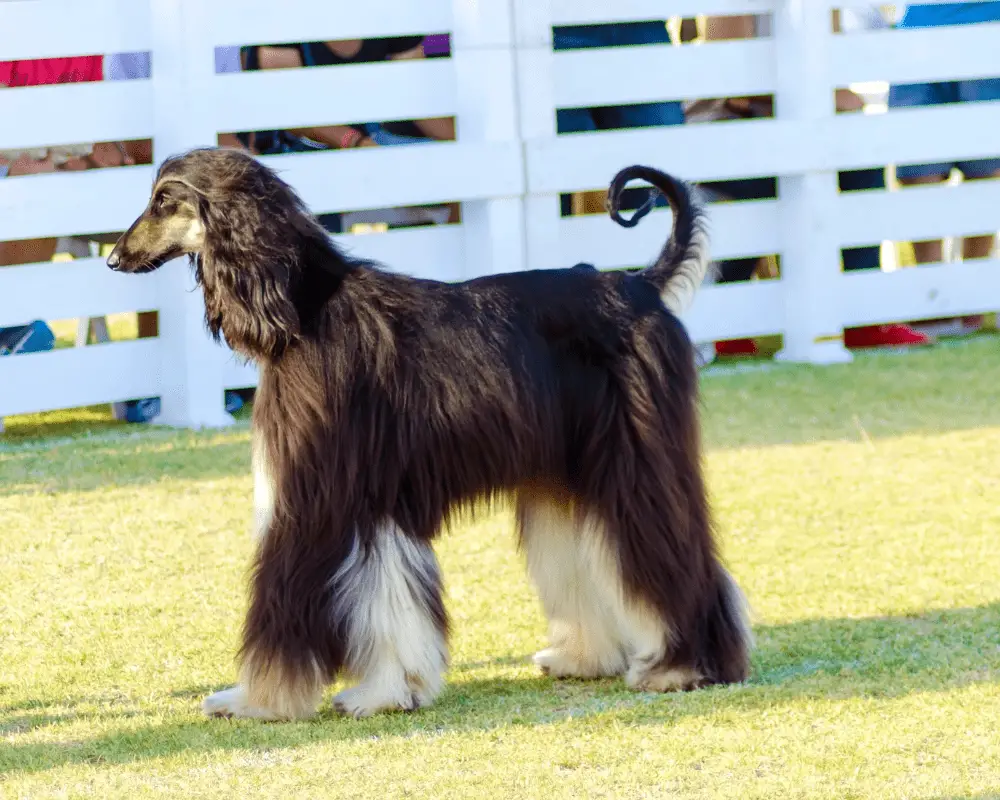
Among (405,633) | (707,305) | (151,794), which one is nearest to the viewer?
(151,794)

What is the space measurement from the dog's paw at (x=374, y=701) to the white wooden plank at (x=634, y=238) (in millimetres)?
4527

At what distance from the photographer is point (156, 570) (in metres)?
5.14

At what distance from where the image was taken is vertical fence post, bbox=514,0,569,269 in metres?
8.02

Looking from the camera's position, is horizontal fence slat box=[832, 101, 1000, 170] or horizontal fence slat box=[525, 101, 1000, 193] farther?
horizontal fence slat box=[832, 101, 1000, 170]

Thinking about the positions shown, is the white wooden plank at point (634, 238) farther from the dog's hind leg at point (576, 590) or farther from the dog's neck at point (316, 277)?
the dog's neck at point (316, 277)

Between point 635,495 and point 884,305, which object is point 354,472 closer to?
point 635,495

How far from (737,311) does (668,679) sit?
4.99 metres

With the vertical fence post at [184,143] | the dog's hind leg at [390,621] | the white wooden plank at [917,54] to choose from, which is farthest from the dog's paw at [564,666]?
the white wooden plank at [917,54]

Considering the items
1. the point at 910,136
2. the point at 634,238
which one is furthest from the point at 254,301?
the point at 910,136

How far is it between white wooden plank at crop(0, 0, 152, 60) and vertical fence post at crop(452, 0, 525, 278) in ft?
5.11

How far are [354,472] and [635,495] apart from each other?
68cm

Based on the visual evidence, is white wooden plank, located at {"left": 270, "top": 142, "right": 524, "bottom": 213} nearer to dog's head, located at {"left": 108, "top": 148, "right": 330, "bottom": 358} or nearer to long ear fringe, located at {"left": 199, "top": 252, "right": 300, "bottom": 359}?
dog's head, located at {"left": 108, "top": 148, "right": 330, "bottom": 358}

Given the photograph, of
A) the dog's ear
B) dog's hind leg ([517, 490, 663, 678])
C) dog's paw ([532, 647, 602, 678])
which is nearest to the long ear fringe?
the dog's ear

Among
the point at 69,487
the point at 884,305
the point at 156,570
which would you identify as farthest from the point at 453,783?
the point at 884,305
